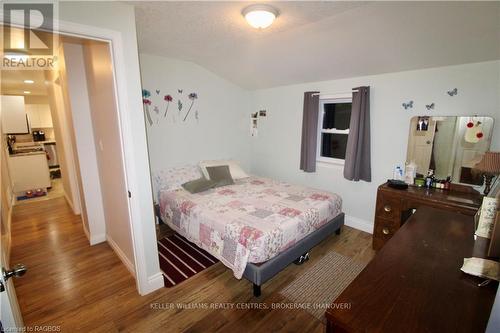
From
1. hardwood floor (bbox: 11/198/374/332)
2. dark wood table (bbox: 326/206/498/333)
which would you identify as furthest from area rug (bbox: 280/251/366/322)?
dark wood table (bbox: 326/206/498/333)

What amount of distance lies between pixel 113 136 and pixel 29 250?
202 cm

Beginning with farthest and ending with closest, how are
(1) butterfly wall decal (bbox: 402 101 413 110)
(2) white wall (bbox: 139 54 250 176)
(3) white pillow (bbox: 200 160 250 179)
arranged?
(3) white pillow (bbox: 200 160 250 179)
(2) white wall (bbox: 139 54 250 176)
(1) butterfly wall decal (bbox: 402 101 413 110)

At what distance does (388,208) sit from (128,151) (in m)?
2.65

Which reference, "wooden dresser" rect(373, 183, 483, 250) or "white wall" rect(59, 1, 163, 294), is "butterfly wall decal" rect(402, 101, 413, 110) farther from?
"white wall" rect(59, 1, 163, 294)

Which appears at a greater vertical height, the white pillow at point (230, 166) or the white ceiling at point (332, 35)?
the white ceiling at point (332, 35)

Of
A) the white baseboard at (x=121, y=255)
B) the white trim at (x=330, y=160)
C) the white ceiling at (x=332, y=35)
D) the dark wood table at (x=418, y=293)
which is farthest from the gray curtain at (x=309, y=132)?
the white baseboard at (x=121, y=255)

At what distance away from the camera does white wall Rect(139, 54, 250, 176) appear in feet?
11.0

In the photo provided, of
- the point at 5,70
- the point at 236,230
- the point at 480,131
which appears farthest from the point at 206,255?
the point at 5,70

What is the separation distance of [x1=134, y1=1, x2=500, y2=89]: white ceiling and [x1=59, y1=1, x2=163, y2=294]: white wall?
11.1 inches

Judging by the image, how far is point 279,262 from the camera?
2.17m

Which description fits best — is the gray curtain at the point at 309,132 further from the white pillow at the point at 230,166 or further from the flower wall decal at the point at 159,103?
the flower wall decal at the point at 159,103

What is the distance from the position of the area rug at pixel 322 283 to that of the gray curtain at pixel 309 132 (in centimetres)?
145

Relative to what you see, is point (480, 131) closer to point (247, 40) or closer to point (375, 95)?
point (375, 95)

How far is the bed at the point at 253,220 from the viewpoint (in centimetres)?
207
